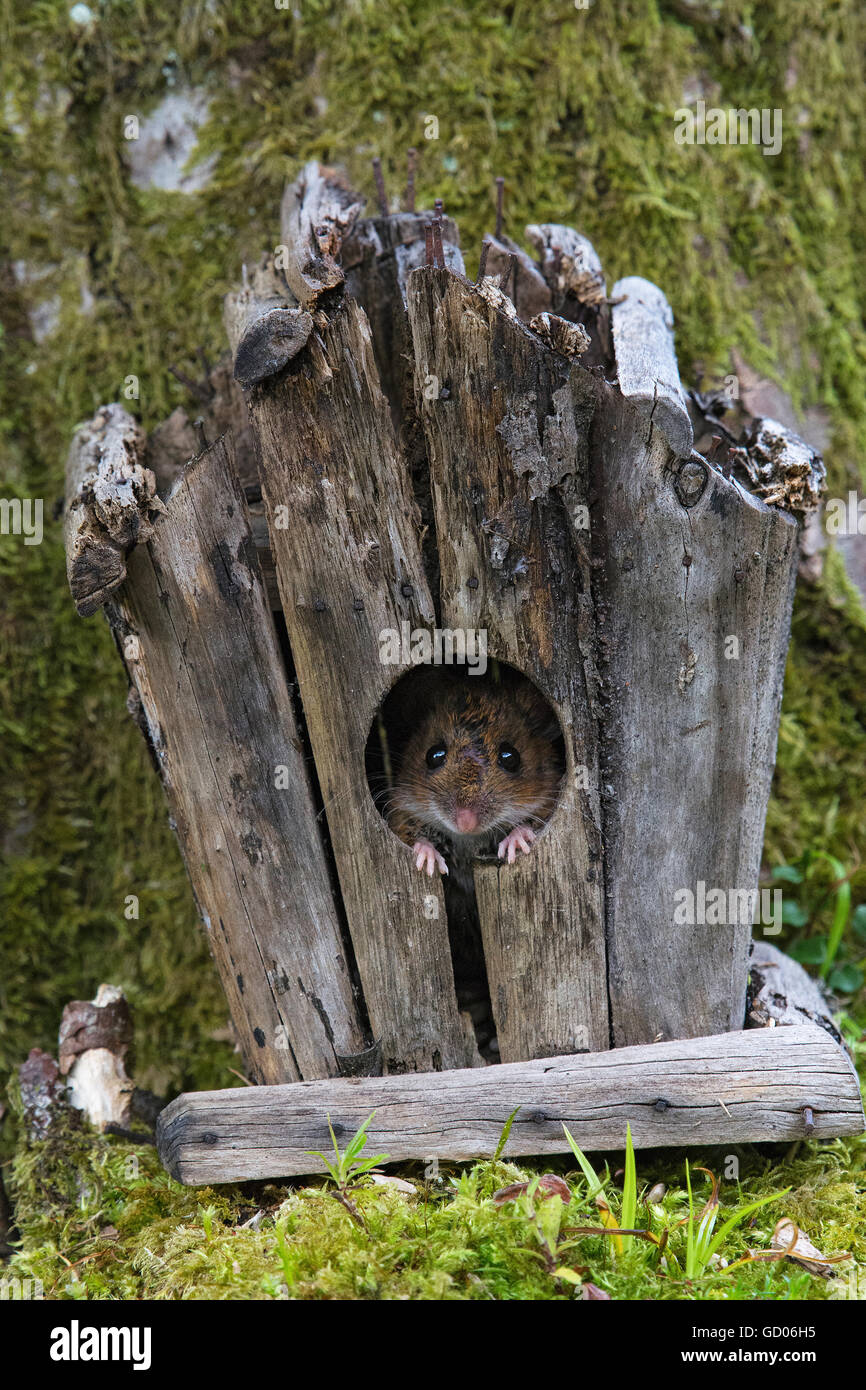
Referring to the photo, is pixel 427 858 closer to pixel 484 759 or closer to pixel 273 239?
pixel 484 759

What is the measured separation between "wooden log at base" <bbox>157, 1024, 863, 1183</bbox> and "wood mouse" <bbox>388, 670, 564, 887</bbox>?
97 cm

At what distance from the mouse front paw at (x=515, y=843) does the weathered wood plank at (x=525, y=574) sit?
116 millimetres

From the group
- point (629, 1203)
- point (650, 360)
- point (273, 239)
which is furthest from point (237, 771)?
point (273, 239)

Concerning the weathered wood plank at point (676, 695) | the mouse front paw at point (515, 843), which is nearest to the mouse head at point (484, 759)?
the mouse front paw at point (515, 843)

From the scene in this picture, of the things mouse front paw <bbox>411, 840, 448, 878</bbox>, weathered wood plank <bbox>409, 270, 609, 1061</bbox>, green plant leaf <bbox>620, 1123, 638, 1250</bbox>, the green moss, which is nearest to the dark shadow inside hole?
mouse front paw <bbox>411, 840, 448, 878</bbox>

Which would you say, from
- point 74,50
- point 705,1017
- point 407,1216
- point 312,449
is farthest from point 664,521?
point 74,50

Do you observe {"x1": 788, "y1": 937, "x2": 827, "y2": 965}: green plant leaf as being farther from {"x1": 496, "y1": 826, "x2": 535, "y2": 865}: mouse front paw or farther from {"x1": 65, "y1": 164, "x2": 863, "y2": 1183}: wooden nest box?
{"x1": 496, "y1": 826, "x2": 535, "y2": 865}: mouse front paw

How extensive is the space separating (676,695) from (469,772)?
1003mm

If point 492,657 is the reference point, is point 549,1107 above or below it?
below

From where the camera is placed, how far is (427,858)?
154 inches

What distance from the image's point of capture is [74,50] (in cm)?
532
